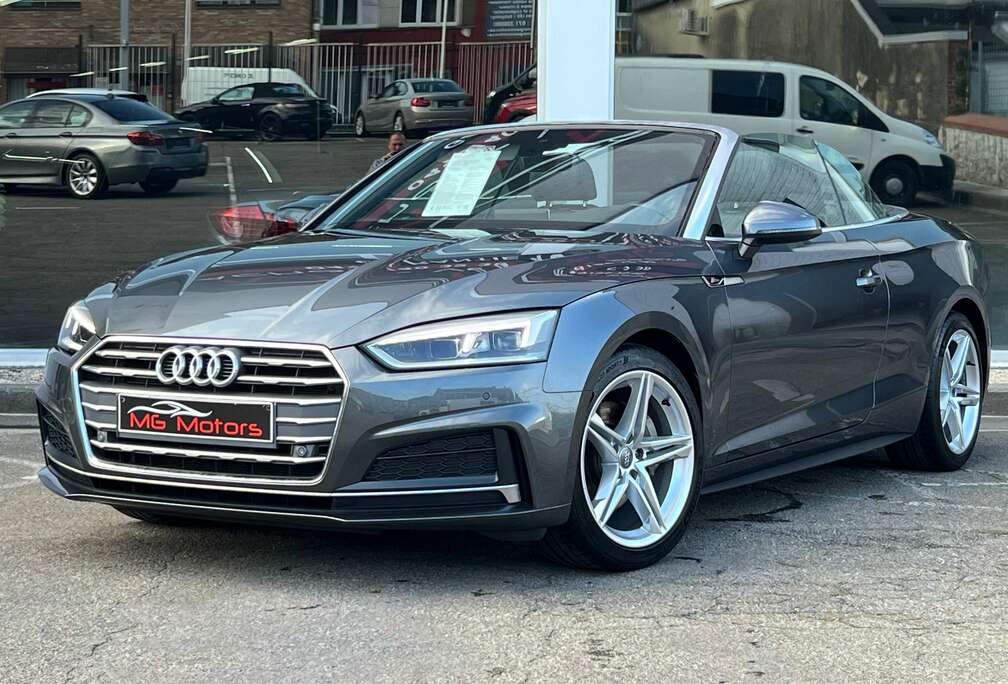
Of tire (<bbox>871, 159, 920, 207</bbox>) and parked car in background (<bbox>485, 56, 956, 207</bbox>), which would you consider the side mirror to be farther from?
tire (<bbox>871, 159, 920, 207</bbox>)

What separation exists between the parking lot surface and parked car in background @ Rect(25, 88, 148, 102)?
15.6 ft

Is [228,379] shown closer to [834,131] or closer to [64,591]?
[64,591]

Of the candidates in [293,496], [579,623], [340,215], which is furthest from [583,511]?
[340,215]

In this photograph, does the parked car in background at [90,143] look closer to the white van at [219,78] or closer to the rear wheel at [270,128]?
the white van at [219,78]

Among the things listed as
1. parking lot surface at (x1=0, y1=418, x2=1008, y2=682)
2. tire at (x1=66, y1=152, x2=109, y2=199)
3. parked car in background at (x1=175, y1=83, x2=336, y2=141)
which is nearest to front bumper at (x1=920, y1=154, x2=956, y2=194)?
parked car in background at (x1=175, y1=83, x2=336, y2=141)

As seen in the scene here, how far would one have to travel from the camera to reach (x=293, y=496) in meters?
4.88

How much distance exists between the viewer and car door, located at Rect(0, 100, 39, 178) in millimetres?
10695

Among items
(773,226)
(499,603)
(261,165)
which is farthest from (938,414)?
(261,165)

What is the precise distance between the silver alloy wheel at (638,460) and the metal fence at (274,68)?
5.72 metres

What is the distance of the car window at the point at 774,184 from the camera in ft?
20.1

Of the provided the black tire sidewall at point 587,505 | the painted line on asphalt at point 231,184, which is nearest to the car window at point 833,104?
the painted line on asphalt at point 231,184

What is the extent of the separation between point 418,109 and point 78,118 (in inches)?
81.8

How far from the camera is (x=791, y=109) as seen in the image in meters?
10.9

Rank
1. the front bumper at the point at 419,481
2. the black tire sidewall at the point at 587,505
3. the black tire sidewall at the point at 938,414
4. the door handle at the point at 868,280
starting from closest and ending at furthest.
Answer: the front bumper at the point at 419,481, the black tire sidewall at the point at 587,505, the door handle at the point at 868,280, the black tire sidewall at the point at 938,414
